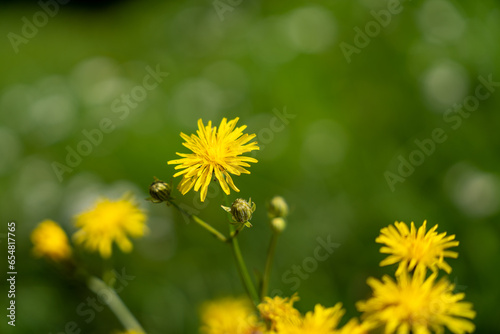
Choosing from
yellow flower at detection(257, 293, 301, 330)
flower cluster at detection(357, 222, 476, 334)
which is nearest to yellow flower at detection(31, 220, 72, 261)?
yellow flower at detection(257, 293, 301, 330)

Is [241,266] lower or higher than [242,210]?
lower

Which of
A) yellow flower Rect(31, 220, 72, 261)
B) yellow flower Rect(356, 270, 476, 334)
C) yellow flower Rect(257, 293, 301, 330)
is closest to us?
Answer: yellow flower Rect(356, 270, 476, 334)

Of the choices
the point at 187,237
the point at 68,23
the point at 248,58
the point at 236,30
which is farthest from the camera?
the point at 68,23

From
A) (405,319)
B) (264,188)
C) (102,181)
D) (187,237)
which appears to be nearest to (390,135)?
(264,188)

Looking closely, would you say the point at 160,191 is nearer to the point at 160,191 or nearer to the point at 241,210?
the point at 160,191

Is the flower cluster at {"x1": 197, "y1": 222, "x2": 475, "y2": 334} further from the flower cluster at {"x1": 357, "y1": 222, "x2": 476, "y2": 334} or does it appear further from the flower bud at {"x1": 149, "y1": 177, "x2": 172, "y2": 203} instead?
the flower bud at {"x1": 149, "y1": 177, "x2": 172, "y2": 203}

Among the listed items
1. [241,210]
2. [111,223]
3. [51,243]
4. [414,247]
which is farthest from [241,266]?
[51,243]

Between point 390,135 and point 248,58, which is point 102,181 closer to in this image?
point 248,58
